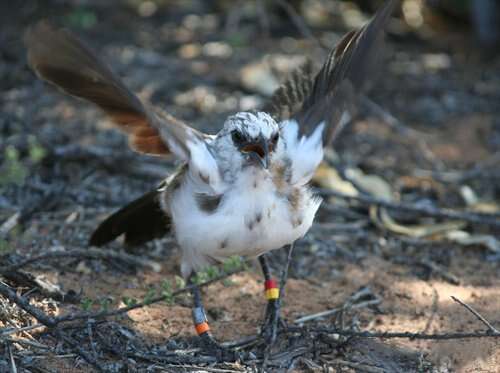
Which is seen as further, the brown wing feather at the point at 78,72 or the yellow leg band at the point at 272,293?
the yellow leg band at the point at 272,293

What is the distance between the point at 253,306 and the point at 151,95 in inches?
132

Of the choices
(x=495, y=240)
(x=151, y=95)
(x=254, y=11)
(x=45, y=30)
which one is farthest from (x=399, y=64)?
(x=45, y=30)

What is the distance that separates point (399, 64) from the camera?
875 centimetres

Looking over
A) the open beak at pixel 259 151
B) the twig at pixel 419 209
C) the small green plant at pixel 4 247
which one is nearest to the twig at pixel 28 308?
the small green plant at pixel 4 247

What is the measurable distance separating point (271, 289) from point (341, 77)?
134 centimetres

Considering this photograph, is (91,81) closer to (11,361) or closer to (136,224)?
(11,361)

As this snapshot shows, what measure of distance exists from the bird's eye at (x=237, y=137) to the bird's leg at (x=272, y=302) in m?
0.76

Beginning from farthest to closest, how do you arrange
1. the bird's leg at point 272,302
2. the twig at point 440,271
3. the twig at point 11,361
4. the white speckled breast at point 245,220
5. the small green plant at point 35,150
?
the small green plant at point 35,150 → the twig at point 440,271 → the bird's leg at point 272,302 → the white speckled breast at point 245,220 → the twig at point 11,361

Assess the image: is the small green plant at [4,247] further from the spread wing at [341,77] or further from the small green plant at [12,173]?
the spread wing at [341,77]

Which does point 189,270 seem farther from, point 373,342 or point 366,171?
point 366,171

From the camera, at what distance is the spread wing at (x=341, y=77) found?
178 inches

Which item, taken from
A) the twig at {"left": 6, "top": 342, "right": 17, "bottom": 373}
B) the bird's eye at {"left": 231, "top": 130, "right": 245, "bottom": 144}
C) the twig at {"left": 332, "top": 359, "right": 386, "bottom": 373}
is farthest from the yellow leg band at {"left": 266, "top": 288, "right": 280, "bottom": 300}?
the twig at {"left": 6, "top": 342, "right": 17, "bottom": 373}

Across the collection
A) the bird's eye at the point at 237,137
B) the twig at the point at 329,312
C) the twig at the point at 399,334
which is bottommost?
the twig at the point at 329,312

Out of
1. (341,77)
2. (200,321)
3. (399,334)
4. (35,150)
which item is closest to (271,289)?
(200,321)
